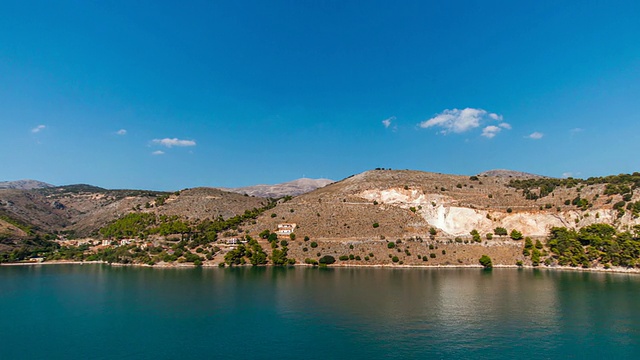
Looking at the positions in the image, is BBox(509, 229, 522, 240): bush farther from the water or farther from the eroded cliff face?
the water

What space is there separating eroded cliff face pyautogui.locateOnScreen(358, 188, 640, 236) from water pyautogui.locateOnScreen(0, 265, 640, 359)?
56.4 ft

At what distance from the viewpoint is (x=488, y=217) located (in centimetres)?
8319

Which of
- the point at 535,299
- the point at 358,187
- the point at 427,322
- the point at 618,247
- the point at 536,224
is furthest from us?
the point at 358,187

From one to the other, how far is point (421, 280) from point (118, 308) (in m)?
39.4

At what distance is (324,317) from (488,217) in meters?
58.4

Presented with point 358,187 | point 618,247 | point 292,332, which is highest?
point 358,187

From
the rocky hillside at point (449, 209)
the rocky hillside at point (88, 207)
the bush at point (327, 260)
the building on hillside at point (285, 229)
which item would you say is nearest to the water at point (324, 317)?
the bush at point (327, 260)

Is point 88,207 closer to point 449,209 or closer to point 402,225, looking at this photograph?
point 402,225

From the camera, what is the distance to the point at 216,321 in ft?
119

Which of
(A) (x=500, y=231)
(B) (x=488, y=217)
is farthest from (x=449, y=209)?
(A) (x=500, y=231)

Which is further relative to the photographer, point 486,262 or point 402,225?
point 402,225

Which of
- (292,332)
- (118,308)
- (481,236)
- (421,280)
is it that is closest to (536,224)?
(481,236)

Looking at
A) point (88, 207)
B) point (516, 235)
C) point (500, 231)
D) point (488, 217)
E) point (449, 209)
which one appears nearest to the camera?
point (516, 235)

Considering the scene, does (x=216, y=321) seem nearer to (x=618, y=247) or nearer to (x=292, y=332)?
(x=292, y=332)
